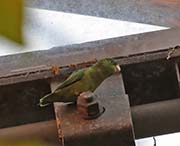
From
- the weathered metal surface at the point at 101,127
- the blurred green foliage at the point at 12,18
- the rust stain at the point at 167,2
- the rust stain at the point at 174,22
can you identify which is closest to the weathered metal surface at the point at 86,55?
the weathered metal surface at the point at 101,127

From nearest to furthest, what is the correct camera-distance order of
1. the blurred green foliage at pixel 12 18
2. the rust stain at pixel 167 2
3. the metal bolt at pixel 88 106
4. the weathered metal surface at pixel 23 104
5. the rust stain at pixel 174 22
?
the blurred green foliage at pixel 12 18, the metal bolt at pixel 88 106, the weathered metal surface at pixel 23 104, the rust stain at pixel 174 22, the rust stain at pixel 167 2

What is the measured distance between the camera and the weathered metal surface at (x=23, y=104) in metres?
0.71

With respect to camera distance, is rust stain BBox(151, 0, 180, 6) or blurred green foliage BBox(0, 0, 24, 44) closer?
blurred green foliage BBox(0, 0, 24, 44)

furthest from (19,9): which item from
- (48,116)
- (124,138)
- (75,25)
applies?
(75,25)

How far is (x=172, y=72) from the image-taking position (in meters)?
0.74

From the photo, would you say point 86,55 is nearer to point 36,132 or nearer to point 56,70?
point 56,70

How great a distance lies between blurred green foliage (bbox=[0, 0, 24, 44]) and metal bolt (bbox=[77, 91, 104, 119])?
47 cm

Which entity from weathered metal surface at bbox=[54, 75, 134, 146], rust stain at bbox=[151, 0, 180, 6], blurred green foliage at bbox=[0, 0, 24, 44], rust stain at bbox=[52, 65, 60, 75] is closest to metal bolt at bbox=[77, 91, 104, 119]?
weathered metal surface at bbox=[54, 75, 134, 146]

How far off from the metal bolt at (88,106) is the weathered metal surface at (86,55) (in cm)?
11

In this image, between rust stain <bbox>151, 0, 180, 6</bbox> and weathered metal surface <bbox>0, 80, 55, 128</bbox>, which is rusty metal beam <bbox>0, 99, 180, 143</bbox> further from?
rust stain <bbox>151, 0, 180, 6</bbox>

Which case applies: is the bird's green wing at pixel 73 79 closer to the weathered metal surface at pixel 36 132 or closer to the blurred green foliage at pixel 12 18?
the weathered metal surface at pixel 36 132

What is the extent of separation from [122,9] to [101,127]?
1.87ft

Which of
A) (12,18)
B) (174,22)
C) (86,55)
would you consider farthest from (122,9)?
(12,18)

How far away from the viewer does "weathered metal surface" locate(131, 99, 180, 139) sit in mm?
696
